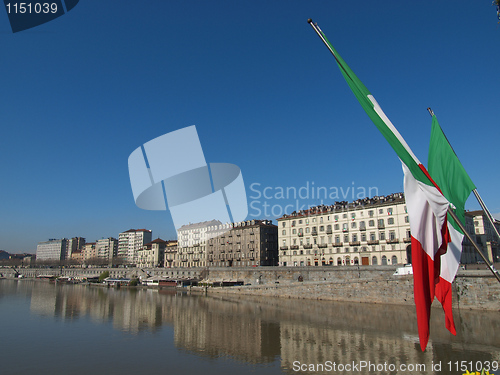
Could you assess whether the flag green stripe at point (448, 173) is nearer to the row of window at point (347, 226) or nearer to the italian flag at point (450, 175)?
the italian flag at point (450, 175)

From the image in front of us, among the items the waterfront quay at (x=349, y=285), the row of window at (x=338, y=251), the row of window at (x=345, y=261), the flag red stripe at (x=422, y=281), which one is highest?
the row of window at (x=338, y=251)

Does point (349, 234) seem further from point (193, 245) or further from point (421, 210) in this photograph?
point (421, 210)

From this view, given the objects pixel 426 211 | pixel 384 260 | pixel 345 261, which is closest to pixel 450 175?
pixel 426 211

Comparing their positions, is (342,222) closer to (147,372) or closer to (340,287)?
(340,287)

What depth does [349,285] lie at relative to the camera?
48.8m

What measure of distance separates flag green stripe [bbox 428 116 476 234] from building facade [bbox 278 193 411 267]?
180 feet

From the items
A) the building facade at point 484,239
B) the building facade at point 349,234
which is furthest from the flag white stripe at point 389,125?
the building facade at point 484,239

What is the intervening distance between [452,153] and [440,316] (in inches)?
1254

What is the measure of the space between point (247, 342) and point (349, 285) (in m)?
26.2

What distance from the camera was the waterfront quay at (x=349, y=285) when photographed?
38469 mm

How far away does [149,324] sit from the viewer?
35781 millimetres

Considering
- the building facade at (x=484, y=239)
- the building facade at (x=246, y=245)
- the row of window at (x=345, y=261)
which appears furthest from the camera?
the building facade at (x=246, y=245)

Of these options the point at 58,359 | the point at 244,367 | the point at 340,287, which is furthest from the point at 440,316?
the point at 58,359

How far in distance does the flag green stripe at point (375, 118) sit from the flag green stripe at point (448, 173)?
3.38 metres
